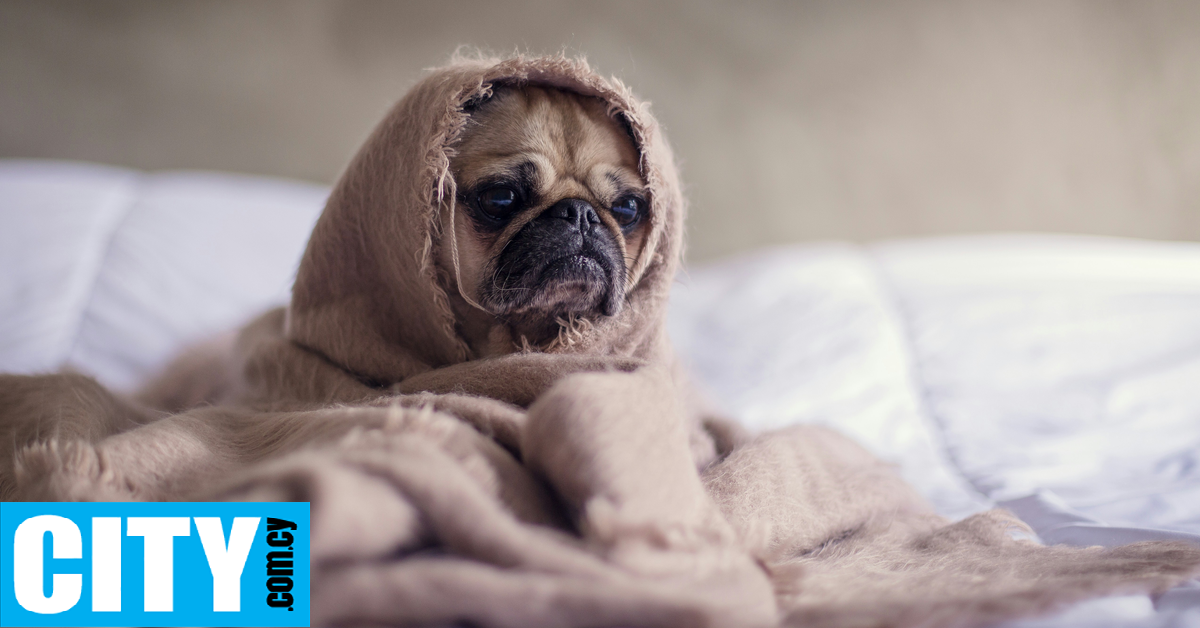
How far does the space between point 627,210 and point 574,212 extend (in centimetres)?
13

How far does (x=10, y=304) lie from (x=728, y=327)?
183 centimetres

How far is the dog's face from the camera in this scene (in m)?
1.10

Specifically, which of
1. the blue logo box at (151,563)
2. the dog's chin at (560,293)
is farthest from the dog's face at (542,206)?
the blue logo box at (151,563)

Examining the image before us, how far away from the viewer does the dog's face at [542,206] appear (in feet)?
3.61

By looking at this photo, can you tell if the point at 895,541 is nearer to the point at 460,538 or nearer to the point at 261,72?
the point at 460,538

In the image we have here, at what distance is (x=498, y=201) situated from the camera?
1.14 m

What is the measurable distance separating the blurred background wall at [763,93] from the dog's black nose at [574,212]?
1706mm

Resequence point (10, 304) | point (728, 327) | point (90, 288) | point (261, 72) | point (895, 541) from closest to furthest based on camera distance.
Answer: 1. point (895, 541)
2. point (10, 304)
3. point (90, 288)
4. point (728, 327)
5. point (261, 72)

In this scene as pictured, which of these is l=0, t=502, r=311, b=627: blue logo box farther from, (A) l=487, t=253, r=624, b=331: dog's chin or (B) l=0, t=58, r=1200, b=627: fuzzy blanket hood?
(A) l=487, t=253, r=624, b=331: dog's chin

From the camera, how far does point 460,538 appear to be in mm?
579

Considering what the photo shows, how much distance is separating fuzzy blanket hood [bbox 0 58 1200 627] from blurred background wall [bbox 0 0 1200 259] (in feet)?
5.20

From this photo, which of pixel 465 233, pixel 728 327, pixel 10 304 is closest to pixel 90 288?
pixel 10 304

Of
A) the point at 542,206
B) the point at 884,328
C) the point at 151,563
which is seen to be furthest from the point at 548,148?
the point at 884,328

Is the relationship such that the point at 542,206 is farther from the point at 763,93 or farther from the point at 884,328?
the point at 763,93
